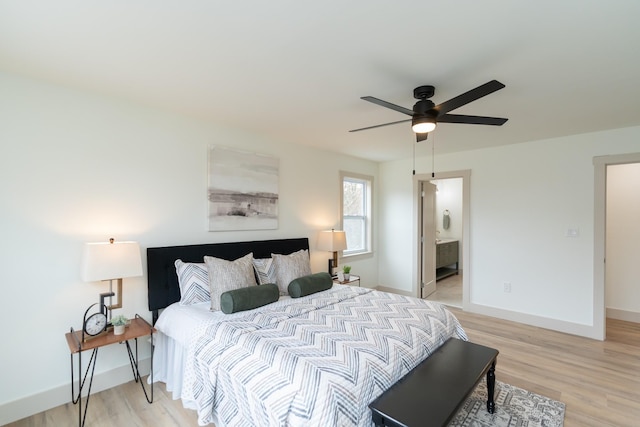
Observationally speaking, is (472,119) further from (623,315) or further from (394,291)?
(623,315)

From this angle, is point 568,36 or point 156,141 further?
point 156,141

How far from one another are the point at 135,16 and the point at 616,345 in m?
5.47

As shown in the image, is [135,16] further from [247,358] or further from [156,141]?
[247,358]

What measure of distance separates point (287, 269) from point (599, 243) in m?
3.78

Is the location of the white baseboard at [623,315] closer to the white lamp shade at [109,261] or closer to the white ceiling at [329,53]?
the white ceiling at [329,53]

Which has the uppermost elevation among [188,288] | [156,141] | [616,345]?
[156,141]

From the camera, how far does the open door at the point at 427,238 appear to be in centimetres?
526

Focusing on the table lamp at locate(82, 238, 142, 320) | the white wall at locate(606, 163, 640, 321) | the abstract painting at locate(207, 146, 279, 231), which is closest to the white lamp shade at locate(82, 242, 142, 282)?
the table lamp at locate(82, 238, 142, 320)

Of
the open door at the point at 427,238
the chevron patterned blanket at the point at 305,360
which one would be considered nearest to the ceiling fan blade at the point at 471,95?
the chevron patterned blanket at the point at 305,360

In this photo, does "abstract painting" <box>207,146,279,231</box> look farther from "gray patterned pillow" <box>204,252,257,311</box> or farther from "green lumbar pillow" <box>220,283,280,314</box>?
"green lumbar pillow" <box>220,283,280,314</box>

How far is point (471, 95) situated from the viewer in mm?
1883

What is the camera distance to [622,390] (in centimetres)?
257

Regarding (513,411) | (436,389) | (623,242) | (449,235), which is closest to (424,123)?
(436,389)

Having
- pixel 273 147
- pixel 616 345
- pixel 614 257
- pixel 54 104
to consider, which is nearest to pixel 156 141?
pixel 54 104
